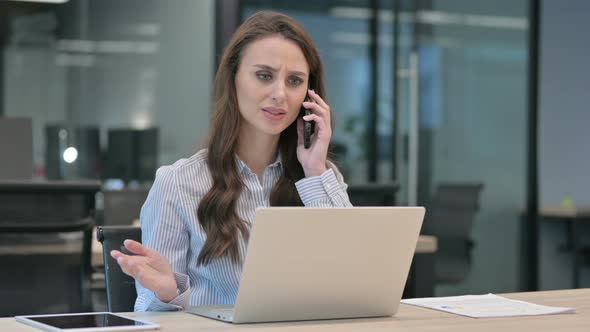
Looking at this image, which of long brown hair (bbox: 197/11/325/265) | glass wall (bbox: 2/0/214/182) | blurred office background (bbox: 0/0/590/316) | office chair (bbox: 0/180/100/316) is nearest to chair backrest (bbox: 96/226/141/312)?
long brown hair (bbox: 197/11/325/265)

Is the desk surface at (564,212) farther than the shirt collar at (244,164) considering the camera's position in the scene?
Yes

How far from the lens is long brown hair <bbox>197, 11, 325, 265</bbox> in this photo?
2291 mm

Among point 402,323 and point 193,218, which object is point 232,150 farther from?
point 402,323

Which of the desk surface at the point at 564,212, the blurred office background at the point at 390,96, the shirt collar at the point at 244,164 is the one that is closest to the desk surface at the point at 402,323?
the shirt collar at the point at 244,164

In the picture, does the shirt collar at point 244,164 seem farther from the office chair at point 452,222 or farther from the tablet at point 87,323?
the office chair at point 452,222

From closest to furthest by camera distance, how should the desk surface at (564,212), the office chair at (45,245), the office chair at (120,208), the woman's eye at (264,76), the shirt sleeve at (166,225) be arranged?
the shirt sleeve at (166,225) < the woman's eye at (264,76) < the office chair at (45,245) < the office chair at (120,208) < the desk surface at (564,212)

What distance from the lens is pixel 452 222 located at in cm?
659

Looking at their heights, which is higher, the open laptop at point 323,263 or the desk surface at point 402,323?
the open laptop at point 323,263

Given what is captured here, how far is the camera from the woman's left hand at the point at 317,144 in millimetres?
2459

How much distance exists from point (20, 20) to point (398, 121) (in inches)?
101

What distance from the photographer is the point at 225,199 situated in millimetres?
2322

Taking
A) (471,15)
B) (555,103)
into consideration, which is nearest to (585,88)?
(555,103)

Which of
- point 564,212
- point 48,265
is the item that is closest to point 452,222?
point 564,212

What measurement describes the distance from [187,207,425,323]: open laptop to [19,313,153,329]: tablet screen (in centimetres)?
Result: 19
